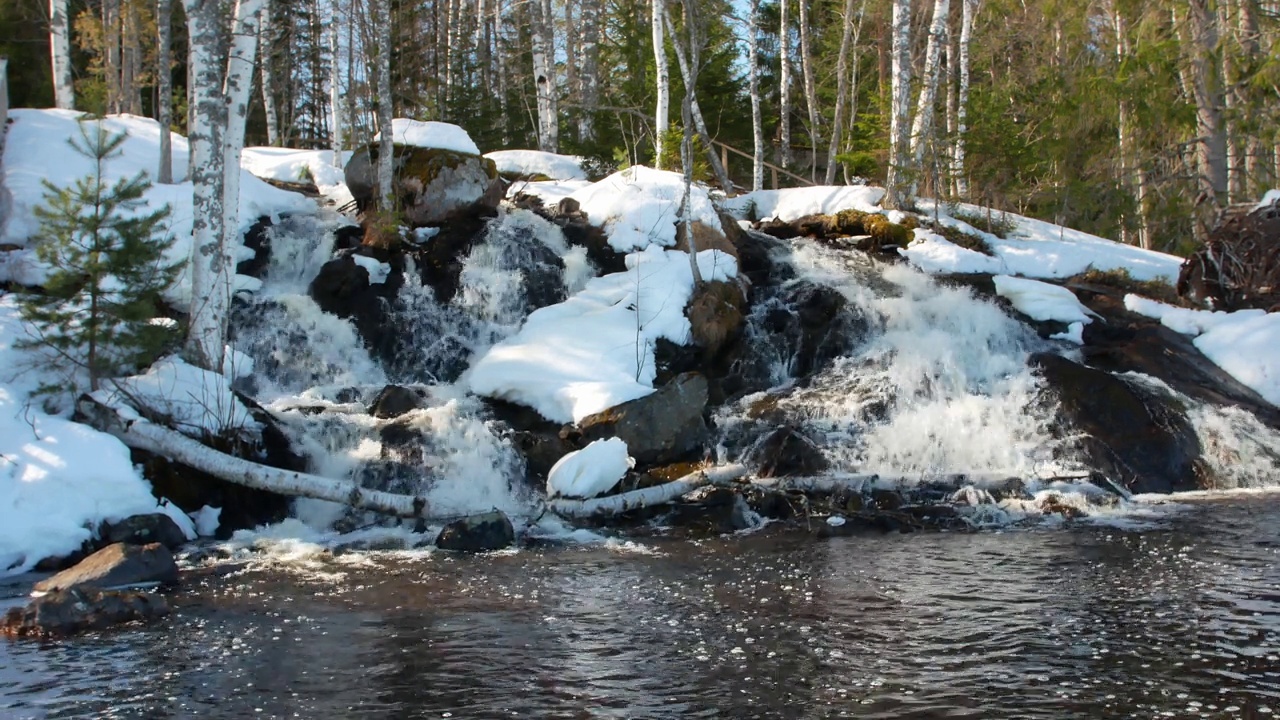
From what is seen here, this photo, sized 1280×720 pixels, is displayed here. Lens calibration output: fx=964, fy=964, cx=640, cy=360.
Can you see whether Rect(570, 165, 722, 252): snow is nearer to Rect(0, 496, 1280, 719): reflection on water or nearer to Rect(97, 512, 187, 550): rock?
Rect(0, 496, 1280, 719): reflection on water

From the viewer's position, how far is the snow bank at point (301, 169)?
62.4 ft

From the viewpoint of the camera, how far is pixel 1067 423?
12094mm

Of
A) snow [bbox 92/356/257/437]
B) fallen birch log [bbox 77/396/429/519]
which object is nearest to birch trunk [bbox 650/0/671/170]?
snow [bbox 92/356/257/437]

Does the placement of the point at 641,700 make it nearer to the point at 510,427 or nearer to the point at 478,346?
the point at 510,427

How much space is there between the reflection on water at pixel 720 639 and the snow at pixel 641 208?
8967mm

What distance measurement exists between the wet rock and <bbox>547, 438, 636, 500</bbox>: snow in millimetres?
1962

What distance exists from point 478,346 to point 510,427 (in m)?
3.07

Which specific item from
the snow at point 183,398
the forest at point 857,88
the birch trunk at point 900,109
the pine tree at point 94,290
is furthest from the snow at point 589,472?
the birch trunk at point 900,109

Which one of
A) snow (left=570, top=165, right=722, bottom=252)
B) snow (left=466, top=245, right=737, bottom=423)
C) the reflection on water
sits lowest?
the reflection on water

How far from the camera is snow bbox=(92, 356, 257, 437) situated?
1007 cm

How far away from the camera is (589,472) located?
10.1m

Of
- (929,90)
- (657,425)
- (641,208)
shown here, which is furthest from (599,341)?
(929,90)

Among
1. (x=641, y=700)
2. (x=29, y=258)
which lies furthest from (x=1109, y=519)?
(x=29, y=258)

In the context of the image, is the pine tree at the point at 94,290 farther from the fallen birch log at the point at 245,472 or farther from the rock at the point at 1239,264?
the rock at the point at 1239,264
